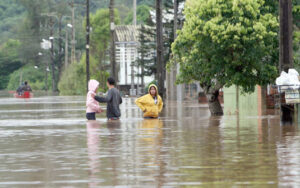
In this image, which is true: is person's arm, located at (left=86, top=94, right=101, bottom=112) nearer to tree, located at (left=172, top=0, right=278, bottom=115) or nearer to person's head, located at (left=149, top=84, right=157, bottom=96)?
person's head, located at (left=149, top=84, right=157, bottom=96)

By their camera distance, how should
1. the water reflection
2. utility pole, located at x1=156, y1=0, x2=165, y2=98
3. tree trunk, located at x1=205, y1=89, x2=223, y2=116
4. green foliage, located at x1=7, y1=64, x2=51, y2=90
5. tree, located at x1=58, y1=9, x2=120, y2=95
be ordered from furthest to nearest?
green foliage, located at x1=7, y1=64, x2=51, y2=90, tree, located at x1=58, y1=9, x2=120, y2=95, utility pole, located at x1=156, y1=0, x2=165, y2=98, tree trunk, located at x1=205, y1=89, x2=223, y2=116, the water reflection

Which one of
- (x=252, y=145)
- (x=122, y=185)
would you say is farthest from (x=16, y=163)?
(x=252, y=145)

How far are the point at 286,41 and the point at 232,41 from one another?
5.85 m

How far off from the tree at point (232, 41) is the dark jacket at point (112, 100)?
452cm

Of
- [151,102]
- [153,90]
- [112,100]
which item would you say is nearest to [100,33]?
[151,102]

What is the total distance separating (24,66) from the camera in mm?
176125

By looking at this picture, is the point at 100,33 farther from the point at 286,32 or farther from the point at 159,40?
the point at 286,32

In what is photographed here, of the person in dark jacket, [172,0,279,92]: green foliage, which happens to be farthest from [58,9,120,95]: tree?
the person in dark jacket

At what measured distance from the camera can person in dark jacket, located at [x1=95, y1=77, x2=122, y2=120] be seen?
85.1 feet

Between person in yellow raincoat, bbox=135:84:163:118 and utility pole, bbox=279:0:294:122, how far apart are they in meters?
5.08

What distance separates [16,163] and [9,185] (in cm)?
291

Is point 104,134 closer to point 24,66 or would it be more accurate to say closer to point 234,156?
point 234,156

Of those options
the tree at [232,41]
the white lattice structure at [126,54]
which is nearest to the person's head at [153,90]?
the tree at [232,41]

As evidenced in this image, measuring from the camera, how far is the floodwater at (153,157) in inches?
449
